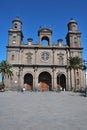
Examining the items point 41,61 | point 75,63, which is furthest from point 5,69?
point 75,63

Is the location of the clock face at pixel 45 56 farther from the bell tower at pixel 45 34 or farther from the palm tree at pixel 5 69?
the palm tree at pixel 5 69

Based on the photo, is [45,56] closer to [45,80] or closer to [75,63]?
[45,80]

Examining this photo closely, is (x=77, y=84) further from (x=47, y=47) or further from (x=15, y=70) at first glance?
(x=15, y=70)

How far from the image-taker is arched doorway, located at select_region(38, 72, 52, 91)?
54.4 m

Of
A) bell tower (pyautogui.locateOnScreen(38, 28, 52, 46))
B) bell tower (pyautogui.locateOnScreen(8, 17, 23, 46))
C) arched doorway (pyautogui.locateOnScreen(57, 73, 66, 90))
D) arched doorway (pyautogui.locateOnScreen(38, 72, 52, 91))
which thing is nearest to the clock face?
bell tower (pyautogui.locateOnScreen(38, 28, 52, 46))

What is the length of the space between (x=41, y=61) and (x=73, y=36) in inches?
511

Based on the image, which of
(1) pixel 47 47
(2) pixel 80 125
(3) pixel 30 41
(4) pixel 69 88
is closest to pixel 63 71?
(4) pixel 69 88

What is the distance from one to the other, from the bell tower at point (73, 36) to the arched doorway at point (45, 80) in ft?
38.2

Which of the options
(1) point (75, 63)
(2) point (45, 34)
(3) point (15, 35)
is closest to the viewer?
(1) point (75, 63)

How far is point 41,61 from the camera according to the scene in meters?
54.9

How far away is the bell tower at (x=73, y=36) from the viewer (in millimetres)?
56438

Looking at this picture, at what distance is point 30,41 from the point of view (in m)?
57.1

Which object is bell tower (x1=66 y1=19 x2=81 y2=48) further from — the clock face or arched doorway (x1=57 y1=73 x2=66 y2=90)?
arched doorway (x1=57 y1=73 x2=66 y2=90)

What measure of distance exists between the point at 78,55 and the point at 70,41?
5183mm
